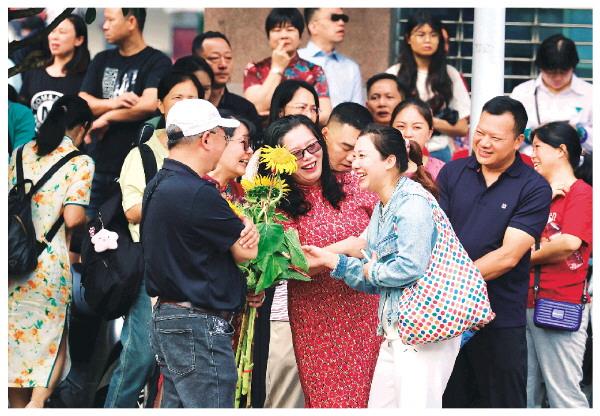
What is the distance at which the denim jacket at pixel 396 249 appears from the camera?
5.80 m

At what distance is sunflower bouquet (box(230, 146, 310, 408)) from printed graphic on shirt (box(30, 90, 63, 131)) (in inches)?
116

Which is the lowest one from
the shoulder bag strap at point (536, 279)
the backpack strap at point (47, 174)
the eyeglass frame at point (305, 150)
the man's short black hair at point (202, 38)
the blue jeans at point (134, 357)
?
the blue jeans at point (134, 357)

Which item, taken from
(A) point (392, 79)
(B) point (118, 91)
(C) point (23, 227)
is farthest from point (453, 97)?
(C) point (23, 227)

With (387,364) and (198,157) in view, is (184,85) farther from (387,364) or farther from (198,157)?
(387,364)

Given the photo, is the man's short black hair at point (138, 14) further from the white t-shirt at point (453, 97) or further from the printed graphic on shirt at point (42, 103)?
the white t-shirt at point (453, 97)

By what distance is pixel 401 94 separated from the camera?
8523 millimetres

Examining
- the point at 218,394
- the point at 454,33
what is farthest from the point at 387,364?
the point at 454,33

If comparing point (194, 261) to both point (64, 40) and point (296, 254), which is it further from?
point (64, 40)

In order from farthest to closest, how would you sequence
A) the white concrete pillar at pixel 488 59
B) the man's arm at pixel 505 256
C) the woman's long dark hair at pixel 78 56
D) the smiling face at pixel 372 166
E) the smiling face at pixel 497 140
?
the woman's long dark hair at pixel 78 56, the white concrete pillar at pixel 488 59, the smiling face at pixel 497 140, the man's arm at pixel 505 256, the smiling face at pixel 372 166

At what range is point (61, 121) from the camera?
302 inches

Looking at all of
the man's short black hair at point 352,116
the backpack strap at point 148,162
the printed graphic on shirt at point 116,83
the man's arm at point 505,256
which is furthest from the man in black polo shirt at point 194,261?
the printed graphic on shirt at point 116,83

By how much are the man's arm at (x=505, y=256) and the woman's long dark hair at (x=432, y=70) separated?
2.48m

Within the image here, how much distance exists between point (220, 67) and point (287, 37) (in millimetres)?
552

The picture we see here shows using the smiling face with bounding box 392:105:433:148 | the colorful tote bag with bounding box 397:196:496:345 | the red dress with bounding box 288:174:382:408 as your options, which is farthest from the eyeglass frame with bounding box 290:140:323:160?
the smiling face with bounding box 392:105:433:148
